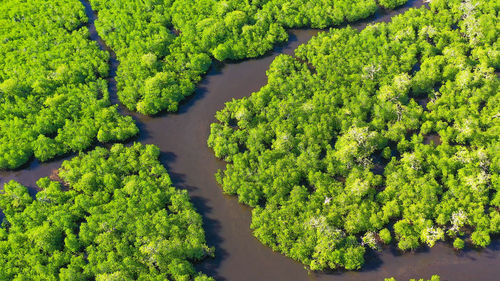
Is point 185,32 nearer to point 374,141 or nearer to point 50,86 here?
point 50,86

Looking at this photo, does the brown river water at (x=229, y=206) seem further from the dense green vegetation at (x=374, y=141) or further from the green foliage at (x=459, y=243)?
the dense green vegetation at (x=374, y=141)

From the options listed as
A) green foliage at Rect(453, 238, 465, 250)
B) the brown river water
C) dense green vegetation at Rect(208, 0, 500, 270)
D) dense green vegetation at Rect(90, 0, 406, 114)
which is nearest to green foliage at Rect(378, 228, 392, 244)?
dense green vegetation at Rect(208, 0, 500, 270)

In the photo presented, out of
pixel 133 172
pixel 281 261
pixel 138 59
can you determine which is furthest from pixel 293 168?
pixel 138 59

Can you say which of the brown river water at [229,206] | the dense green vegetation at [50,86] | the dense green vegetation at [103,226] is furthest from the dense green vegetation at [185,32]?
the dense green vegetation at [103,226]

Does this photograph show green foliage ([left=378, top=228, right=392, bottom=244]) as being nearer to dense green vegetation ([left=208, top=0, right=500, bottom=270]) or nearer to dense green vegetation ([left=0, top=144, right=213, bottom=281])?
dense green vegetation ([left=208, top=0, right=500, bottom=270])

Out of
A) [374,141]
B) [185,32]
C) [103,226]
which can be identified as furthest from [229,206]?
[185,32]

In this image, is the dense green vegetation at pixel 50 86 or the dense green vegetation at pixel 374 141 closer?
the dense green vegetation at pixel 374 141
